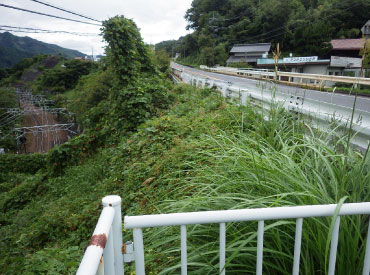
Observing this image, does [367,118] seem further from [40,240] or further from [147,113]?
[147,113]

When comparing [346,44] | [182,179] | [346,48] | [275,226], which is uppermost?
[346,44]

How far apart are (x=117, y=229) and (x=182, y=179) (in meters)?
1.40

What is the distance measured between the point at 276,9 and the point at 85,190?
60.6 m

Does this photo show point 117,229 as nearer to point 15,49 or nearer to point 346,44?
point 346,44

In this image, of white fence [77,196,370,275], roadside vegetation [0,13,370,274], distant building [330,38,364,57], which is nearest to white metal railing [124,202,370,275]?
white fence [77,196,370,275]

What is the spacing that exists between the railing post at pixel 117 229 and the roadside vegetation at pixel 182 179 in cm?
27

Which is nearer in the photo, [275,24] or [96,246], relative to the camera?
[96,246]

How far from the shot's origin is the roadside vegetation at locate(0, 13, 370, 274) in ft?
4.90

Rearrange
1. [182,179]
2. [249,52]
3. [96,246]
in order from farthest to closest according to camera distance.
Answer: [249,52] < [182,179] < [96,246]

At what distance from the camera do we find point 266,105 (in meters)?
4.46

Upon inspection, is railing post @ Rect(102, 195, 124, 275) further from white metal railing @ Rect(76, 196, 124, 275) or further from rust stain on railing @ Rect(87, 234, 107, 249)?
rust stain on railing @ Rect(87, 234, 107, 249)

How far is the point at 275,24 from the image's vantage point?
57.2m

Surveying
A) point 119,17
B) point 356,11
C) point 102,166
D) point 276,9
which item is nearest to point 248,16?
point 276,9

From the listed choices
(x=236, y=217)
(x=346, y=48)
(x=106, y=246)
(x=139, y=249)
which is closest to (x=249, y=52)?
(x=346, y=48)
